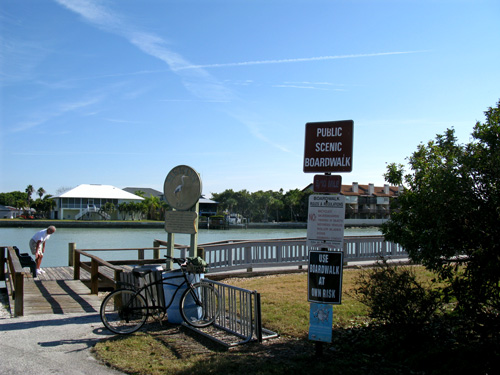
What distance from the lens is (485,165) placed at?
530cm

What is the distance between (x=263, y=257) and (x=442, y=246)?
9245 mm

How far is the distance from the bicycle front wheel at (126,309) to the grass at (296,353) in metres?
0.19

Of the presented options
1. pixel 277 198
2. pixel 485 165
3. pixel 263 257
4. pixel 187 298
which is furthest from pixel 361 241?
pixel 277 198

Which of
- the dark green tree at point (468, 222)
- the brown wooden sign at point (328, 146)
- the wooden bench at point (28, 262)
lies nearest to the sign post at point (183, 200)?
the brown wooden sign at point (328, 146)

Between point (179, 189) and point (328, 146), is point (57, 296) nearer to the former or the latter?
point (179, 189)

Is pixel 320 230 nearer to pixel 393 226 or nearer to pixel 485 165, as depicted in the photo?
pixel 393 226

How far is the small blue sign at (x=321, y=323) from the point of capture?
5.65m

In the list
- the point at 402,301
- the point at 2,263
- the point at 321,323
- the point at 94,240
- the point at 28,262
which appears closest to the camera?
the point at 321,323

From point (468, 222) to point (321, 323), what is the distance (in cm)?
206

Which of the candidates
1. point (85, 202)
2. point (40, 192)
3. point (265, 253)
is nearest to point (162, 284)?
point (265, 253)

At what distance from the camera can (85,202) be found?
317 feet

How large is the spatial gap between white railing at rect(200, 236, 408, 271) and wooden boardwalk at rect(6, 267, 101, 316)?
3645mm

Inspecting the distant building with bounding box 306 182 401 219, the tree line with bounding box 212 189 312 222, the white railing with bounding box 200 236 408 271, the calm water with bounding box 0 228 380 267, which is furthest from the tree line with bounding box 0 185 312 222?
the white railing with bounding box 200 236 408 271

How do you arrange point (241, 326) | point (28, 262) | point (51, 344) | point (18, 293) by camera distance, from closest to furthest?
point (51, 344) → point (241, 326) → point (18, 293) → point (28, 262)
